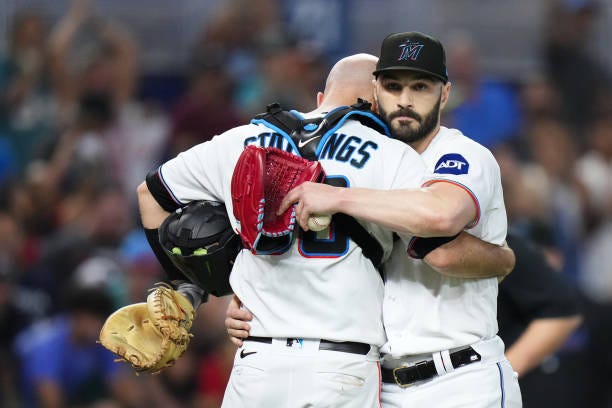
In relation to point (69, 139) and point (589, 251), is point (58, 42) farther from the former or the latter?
point (589, 251)

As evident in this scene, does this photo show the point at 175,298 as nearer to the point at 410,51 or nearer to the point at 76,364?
the point at 410,51

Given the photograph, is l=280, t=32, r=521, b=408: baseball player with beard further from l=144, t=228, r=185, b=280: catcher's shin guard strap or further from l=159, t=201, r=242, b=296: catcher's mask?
l=144, t=228, r=185, b=280: catcher's shin guard strap

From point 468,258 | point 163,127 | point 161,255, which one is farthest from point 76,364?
point 468,258

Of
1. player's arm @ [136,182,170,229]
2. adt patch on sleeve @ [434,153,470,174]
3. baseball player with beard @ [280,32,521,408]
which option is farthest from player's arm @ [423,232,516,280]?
player's arm @ [136,182,170,229]

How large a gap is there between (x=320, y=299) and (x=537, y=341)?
6.64 feet

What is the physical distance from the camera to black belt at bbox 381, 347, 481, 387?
4.34m

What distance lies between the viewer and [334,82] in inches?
182

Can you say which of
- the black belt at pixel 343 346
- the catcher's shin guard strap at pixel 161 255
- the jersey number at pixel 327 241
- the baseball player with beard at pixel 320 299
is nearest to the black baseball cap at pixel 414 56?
the baseball player with beard at pixel 320 299

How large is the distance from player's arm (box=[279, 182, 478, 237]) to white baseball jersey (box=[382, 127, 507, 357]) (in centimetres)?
28

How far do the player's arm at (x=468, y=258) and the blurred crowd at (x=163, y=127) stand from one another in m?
4.03

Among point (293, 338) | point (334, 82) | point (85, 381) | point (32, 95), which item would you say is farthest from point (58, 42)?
point (293, 338)

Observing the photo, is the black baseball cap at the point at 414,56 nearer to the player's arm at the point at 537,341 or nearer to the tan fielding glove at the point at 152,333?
the tan fielding glove at the point at 152,333

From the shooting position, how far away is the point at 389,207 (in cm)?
395

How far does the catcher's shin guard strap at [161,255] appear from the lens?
4.73 m
